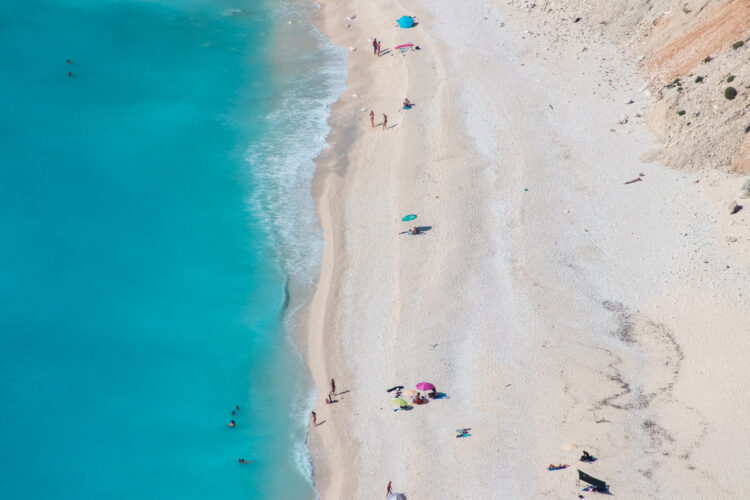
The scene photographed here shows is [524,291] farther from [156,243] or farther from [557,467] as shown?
[156,243]

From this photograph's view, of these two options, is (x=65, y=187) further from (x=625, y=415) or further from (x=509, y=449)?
(x=625, y=415)

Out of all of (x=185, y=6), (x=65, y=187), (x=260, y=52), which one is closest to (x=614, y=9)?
(x=260, y=52)

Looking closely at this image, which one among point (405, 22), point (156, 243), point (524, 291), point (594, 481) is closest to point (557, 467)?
point (594, 481)

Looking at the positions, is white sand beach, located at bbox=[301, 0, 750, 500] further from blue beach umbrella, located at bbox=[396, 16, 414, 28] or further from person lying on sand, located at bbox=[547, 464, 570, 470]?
blue beach umbrella, located at bbox=[396, 16, 414, 28]

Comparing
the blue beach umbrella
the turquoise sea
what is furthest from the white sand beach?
the blue beach umbrella

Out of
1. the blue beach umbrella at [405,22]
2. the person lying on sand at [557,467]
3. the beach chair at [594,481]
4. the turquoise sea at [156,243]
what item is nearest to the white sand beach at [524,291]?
the person lying on sand at [557,467]
